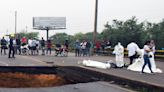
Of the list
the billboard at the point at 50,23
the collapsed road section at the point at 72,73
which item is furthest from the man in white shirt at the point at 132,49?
the billboard at the point at 50,23

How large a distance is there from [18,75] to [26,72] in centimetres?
64

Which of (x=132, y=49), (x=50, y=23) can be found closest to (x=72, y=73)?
(x=132, y=49)

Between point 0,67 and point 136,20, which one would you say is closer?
point 0,67

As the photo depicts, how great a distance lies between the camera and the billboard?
270ft

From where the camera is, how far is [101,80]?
61.4 feet

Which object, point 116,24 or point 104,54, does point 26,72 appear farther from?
point 116,24

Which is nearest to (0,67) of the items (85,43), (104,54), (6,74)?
(6,74)

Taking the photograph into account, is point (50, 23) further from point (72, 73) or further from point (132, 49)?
point (72, 73)

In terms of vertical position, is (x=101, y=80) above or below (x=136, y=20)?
below

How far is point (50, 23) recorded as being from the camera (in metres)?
82.5

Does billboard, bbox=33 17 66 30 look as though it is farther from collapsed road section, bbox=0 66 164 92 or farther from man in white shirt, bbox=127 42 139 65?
collapsed road section, bbox=0 66 164 92

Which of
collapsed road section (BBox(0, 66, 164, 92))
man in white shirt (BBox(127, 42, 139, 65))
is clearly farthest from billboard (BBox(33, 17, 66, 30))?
collapsed road section (BBox(0, 66, 164, 92))

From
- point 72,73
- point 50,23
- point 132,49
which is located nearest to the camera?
point 72,73

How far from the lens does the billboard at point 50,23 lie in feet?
270
